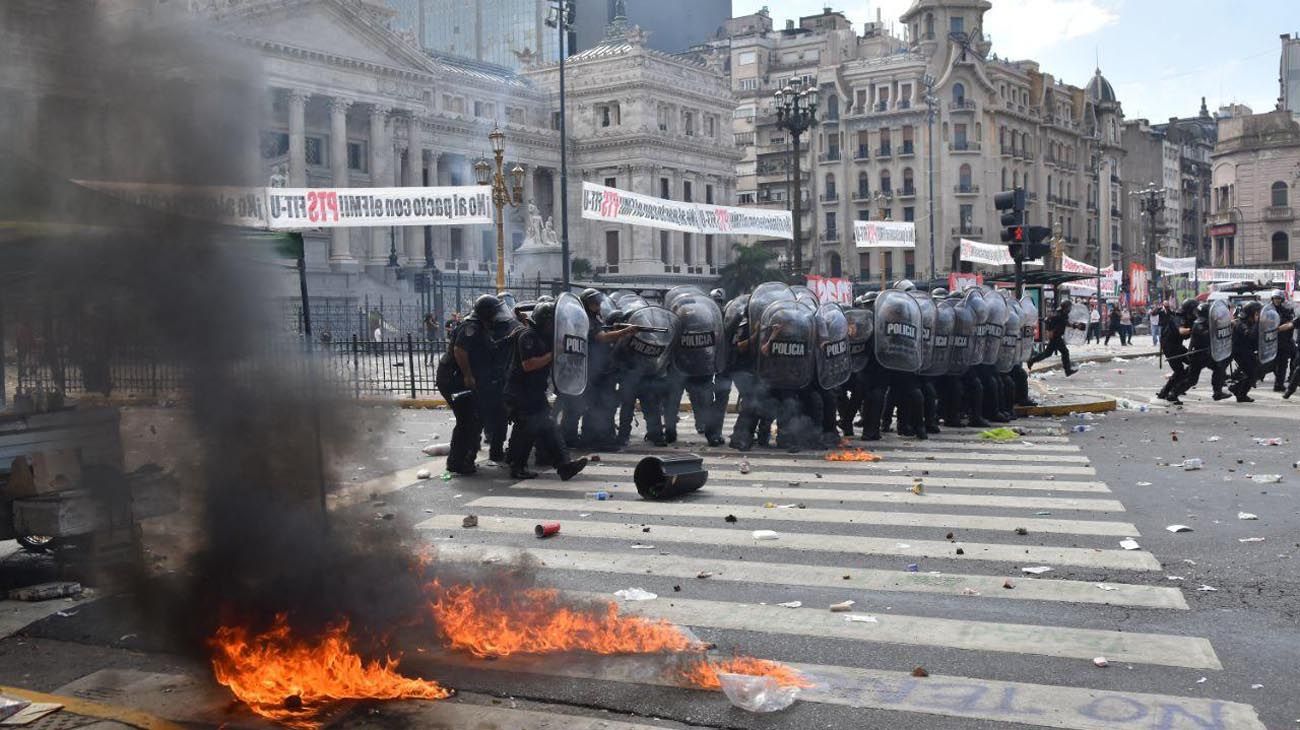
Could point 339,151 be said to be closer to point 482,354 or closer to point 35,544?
point 482,354

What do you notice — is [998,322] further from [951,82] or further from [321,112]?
[951,82]

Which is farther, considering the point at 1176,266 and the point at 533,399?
the point at 1176,266

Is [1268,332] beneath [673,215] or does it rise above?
beneath

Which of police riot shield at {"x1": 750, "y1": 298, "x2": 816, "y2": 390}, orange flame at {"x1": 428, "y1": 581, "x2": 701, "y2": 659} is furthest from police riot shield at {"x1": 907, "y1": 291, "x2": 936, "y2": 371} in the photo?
orange flame at {"x1": 428, "y1": 581, "x2": 701, "y2": 659}

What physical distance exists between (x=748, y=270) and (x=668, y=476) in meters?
63.8

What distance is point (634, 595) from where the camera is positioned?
6.44m

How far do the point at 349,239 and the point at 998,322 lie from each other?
152ft

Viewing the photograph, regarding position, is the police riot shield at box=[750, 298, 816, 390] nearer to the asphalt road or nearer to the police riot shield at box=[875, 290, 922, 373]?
the police riot shield at box=[875, 290, 922, 373]

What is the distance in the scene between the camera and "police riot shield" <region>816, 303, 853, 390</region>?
39.2ft

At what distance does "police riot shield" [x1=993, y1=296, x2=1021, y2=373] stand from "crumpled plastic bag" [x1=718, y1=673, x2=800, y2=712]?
10397 mm

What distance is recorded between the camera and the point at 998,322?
46.8ft

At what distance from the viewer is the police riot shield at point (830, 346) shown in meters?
11.9

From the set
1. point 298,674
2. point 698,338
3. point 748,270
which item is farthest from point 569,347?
point 748,270

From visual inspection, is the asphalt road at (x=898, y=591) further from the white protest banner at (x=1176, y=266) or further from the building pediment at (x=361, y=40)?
the white protest banner at (x=1176, y=266)
